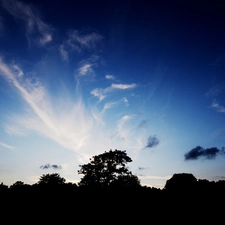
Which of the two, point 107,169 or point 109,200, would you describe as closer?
point 109,200

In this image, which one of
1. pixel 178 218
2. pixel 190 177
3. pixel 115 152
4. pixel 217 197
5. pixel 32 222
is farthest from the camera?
pixel 115 152

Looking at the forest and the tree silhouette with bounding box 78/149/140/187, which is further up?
the tree silhouette with bounding box 78/149/140/187

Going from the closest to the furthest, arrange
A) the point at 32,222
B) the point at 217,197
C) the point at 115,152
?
the point at 32,222 < the point at 217,197 < the point at 115,152

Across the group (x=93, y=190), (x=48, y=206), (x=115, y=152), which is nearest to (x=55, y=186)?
(x=48, y=206)

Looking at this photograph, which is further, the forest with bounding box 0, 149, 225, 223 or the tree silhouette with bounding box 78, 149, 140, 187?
the tree silhouette with bounding box 78, 149, 140, 187

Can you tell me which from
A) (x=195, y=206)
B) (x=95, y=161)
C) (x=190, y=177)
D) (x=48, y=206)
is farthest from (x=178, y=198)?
(x=95, y=161)

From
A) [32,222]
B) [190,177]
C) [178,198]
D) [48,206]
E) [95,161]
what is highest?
[95,161]

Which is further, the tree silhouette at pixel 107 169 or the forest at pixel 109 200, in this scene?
the tree silhouette at pixel 107 169

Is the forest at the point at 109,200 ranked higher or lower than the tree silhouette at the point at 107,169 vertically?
lower

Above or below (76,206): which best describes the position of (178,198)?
above

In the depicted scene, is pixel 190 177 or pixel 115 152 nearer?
pixel 190 177

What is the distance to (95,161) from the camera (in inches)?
2061

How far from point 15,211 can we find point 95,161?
4431 cm

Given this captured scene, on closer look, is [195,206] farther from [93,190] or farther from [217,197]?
[93,190]
